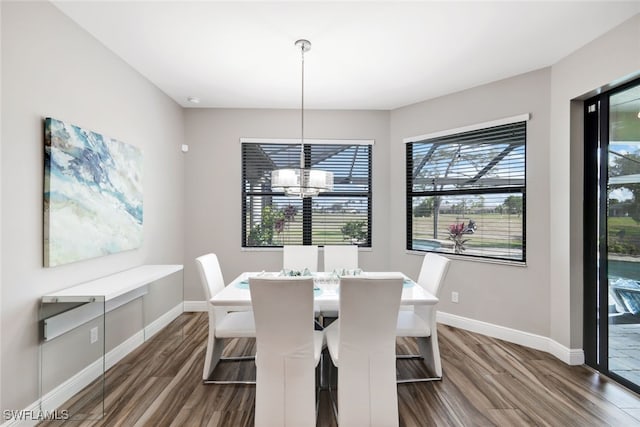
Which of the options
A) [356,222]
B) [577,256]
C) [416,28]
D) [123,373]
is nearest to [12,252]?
[123,373]

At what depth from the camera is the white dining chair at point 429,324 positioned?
2.35 metres

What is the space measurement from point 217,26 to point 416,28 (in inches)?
58.2

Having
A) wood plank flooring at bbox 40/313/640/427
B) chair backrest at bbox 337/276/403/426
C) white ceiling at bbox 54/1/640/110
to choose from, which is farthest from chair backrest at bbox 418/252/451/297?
white ceiling at bbox 54/1/640/110

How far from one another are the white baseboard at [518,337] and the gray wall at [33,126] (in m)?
3.48

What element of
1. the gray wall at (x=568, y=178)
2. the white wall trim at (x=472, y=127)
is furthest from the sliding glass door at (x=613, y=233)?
the white wall trim at (x=472, y=127)

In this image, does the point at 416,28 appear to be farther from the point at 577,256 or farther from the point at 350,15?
the point at 577,256

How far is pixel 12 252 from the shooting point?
5.74ft

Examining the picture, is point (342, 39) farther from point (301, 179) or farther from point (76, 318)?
point (76, 318)

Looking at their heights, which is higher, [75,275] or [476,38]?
[476,38]

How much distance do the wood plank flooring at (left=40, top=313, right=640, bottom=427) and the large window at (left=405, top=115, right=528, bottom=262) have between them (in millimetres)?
1122

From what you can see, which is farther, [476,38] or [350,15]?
[476,38]

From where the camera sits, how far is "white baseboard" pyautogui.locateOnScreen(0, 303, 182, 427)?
184 cm

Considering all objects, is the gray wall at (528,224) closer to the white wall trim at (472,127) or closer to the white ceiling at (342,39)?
the white wall trim at (472,127)

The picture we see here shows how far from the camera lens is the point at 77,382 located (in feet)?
7.22
